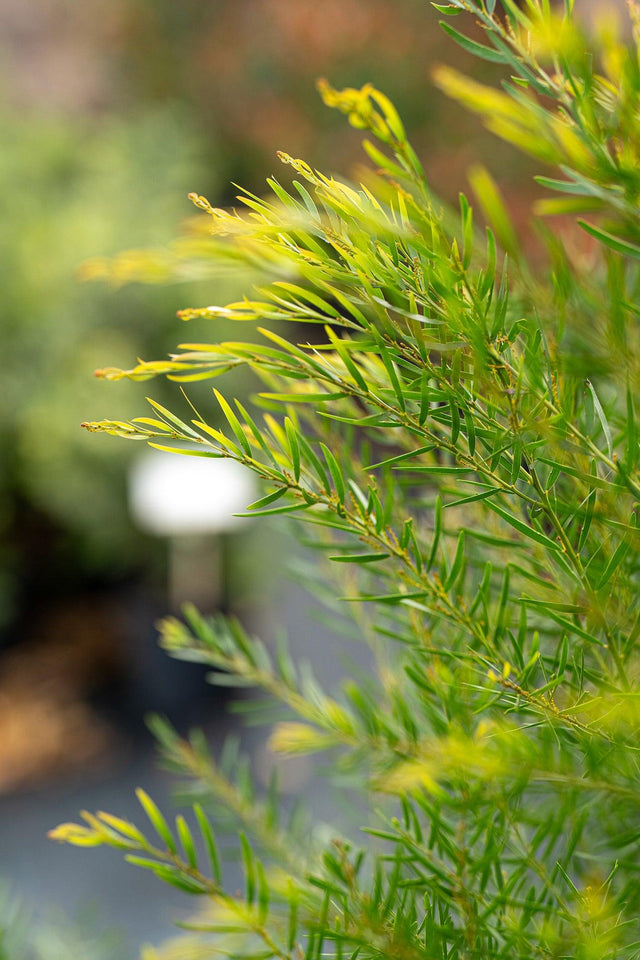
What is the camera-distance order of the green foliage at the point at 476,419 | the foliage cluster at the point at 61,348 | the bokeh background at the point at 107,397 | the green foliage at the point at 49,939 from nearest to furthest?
the green foliage at the point at 476,419, the green foliage at the point at 49,939, the bokeh background at the point at 107,397, the foliage cluster at the point at 61,348

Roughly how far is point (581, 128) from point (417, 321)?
1.6 inches

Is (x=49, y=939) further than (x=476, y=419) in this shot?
Yes

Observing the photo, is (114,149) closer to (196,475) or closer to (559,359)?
(196,475)

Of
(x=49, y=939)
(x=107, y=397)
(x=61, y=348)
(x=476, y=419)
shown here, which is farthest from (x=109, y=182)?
(x=476, y=419)

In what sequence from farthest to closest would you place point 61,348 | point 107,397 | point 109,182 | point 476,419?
point 109,182
point 61,348
point 107,397
point 476,419

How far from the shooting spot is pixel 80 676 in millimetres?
2676

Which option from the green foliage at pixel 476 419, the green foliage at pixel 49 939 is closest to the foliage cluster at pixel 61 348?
the green foliage at pixel 49 939

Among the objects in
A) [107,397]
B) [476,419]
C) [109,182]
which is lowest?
[107,397]

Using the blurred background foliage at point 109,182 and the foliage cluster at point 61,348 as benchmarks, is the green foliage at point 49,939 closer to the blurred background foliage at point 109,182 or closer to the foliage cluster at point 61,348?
the blurred background foliage at point 109,182

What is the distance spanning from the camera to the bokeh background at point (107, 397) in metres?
2.32

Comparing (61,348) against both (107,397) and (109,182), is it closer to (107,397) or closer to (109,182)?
(107,397)

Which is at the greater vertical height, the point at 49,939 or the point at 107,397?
the point at 49,939

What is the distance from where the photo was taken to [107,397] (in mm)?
2527

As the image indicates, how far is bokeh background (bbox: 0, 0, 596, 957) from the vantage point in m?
2.32
